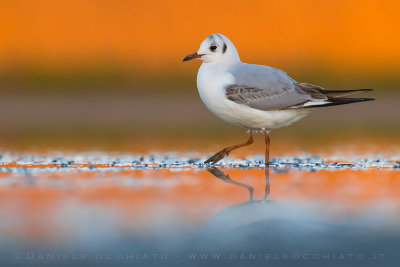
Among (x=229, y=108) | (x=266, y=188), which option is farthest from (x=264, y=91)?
(x=266, y=188)

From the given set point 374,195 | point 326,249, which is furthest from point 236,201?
point 326,249

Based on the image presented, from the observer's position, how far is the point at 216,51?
232 inches

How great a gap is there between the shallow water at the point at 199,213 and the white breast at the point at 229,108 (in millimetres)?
368

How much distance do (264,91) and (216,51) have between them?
56 centimetres

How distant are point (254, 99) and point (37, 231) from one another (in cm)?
278

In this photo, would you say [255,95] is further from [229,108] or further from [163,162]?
[163,162]

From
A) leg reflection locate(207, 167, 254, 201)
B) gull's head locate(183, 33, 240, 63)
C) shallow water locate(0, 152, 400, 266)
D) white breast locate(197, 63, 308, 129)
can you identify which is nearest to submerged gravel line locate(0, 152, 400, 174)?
shallow water locate(0, 152, 400, 266)

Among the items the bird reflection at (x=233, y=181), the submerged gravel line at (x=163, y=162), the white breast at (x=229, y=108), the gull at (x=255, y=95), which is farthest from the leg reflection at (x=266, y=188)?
the white breast at (x=229, y=108)

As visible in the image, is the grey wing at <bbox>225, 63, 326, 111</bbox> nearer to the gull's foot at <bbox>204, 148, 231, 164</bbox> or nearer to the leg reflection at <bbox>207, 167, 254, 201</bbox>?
the gull's foot at <bbox>204, 148, 231, 164</bbox>

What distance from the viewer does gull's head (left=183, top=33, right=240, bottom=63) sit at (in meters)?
5.90

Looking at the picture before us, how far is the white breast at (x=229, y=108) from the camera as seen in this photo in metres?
5.61

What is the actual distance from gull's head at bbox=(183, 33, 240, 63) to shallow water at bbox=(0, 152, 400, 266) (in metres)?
0.94

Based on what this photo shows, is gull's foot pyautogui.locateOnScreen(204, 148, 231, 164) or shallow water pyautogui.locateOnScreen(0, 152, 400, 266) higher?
gull's foot pyautogui.locateOnScreen(204, 148, 231, 164)

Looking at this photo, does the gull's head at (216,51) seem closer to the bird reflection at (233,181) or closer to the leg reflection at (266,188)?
the bird reflection at (233,181)
